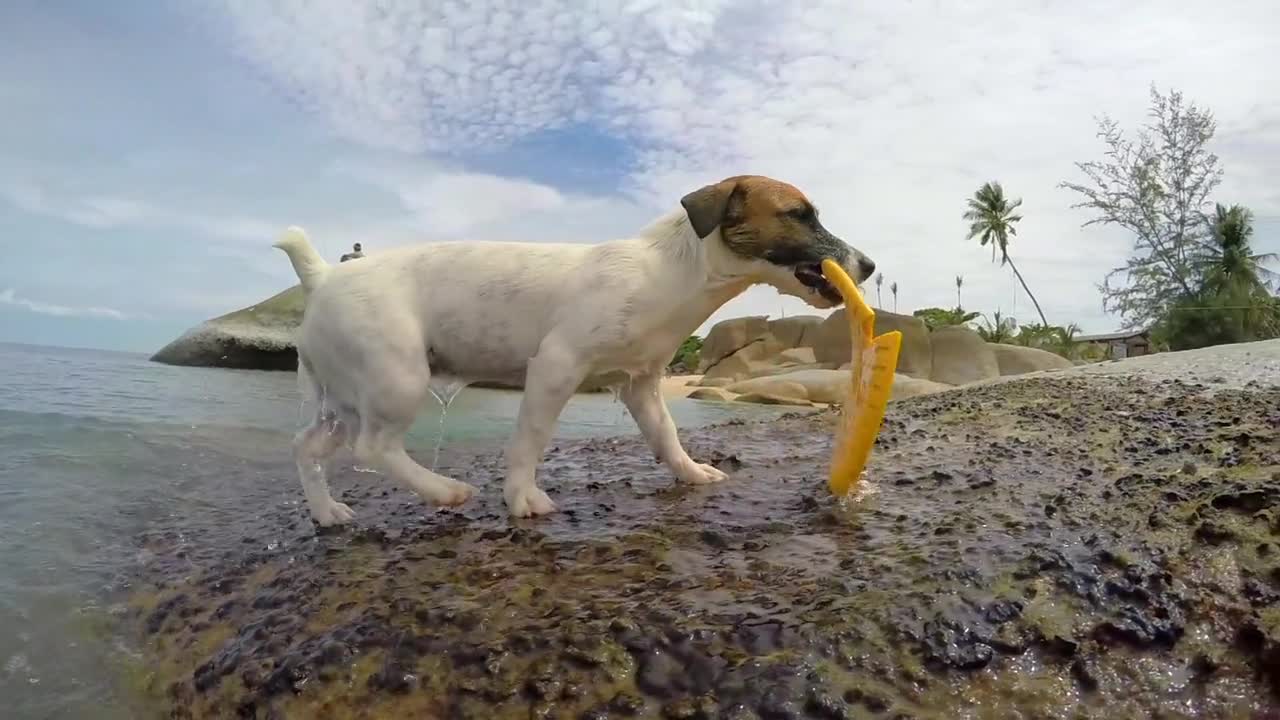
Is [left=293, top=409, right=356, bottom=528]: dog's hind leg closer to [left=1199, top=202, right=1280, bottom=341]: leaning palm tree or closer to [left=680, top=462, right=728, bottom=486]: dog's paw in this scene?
[left=680, top=462, right=728, bottom=486]: dog's paw

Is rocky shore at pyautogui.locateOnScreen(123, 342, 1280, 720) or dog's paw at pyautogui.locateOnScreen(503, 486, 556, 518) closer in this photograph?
rocky shore at pyautogui.locateOnScreen(123, 342, 1280, 720)

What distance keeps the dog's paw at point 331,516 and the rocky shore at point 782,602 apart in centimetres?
12

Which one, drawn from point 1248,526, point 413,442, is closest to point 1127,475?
point 1248,526

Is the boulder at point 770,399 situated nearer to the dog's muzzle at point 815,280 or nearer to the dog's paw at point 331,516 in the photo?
the dog's muzzle at point 815,280

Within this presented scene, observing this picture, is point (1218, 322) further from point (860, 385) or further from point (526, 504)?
point (526, 504)

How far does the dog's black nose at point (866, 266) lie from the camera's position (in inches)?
143

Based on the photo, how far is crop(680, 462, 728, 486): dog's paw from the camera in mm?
4117

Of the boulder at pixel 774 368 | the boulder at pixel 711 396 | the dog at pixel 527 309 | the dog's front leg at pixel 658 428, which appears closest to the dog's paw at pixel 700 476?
the dog's front leg at pixel 658 428

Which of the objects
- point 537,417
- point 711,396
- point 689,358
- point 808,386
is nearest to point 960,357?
point 808,386

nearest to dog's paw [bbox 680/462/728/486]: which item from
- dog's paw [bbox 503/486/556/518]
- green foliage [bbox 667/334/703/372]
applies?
dog's paw [bbox 503/486/556/518]

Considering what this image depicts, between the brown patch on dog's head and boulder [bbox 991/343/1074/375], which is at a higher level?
the brown patch on dog's head

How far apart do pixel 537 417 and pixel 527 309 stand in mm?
509

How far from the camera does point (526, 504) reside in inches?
138

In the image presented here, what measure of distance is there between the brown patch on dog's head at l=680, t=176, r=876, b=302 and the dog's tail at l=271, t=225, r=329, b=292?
177cm
